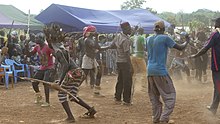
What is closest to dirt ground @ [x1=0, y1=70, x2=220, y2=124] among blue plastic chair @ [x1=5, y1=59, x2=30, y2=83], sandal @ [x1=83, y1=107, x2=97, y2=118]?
sandal @ [x1=83, y1=107, x2=97, y2=118]

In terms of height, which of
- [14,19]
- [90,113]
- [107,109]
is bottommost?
[107,109]

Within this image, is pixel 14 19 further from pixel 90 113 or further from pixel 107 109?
pixel 90 113

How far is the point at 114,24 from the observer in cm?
1827

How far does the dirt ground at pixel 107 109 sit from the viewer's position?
291 inches

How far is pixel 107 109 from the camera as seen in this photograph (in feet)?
28.1

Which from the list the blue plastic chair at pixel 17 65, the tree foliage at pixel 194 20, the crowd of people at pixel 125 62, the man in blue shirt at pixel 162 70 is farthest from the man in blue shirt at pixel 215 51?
the tree foliage at pixel 194 20

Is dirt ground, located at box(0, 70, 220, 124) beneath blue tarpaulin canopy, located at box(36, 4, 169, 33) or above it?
beneath

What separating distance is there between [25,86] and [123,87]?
499cm

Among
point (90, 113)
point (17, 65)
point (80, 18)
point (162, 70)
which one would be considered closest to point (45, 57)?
point (90, 113)

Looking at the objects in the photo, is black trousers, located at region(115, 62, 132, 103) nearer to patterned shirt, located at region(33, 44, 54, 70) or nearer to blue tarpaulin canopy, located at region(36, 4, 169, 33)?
patterned shirt, located at region(33, 44, 54, 70)

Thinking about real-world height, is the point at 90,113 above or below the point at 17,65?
below

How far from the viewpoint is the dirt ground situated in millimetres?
7391

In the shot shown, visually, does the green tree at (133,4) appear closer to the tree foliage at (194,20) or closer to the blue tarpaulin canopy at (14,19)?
the tree foliage at (194,20)

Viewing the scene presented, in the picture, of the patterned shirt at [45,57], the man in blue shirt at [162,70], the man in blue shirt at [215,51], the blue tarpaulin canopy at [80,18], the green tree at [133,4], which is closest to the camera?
the man in blue shirt at [162,70]
